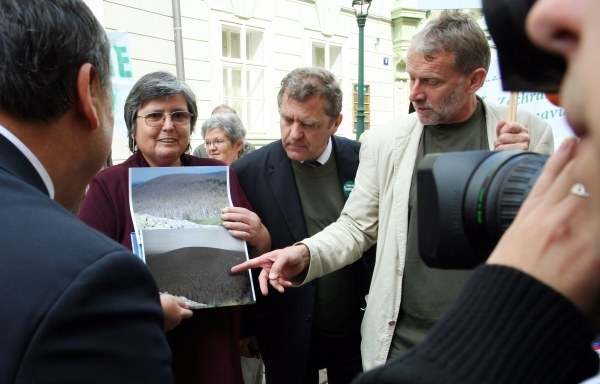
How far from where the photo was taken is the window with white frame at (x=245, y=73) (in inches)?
377

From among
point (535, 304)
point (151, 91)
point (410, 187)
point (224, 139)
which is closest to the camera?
point (535, 304)

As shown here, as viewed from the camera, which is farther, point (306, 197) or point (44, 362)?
point (306, 197)

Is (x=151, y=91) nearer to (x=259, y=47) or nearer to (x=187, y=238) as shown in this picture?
(x=187, y=238)

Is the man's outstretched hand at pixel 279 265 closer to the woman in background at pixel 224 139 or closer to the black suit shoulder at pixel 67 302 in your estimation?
the black suit shoulder at pixel 67 302

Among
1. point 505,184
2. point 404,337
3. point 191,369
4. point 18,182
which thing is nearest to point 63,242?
point 18,182

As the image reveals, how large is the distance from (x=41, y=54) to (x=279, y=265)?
0.98 metres

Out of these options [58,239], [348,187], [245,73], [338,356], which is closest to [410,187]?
[348,187]

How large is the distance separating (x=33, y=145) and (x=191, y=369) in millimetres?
1092

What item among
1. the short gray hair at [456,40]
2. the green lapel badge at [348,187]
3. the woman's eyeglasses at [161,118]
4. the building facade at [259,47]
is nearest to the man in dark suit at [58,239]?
the woman's eyeglasses at [161,118]

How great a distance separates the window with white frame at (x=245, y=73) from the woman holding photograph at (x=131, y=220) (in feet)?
24.6

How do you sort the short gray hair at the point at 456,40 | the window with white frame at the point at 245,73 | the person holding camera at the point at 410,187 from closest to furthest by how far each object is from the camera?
1. the person holding camera at the point at 410,187
2. the short gray hair at the point at 456,40
3. the window with white frame at the point at 245,73

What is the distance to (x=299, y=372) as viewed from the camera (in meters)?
2.10

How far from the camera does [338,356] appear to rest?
227cm

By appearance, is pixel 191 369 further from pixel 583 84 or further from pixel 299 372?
pixel 583 84
